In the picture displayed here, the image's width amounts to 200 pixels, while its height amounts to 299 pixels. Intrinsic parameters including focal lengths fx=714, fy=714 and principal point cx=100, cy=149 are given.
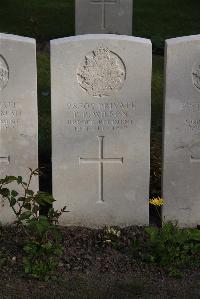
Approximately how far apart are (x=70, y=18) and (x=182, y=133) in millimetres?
7241

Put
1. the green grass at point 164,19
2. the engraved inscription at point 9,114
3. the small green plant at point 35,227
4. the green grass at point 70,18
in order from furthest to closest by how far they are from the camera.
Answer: the green grass at point 164,19
the green grass at point 70,18
the engraved inscription at point 9,114
the small green plant at point 35,227

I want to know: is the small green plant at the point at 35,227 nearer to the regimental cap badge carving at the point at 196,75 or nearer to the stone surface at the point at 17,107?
the stone surface at the point at 17,107

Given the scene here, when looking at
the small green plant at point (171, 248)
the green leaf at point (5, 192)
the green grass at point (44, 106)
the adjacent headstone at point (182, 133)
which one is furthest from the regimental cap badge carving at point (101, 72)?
the green grass at point (44, 106)

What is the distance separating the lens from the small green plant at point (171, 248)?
Result: 17.1 ft

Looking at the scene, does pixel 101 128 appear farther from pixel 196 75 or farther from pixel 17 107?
pixel 196 75

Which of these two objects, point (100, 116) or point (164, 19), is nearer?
point (100, 116)

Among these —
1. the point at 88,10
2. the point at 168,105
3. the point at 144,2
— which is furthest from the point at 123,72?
the point at 144,2

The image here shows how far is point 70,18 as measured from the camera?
12.4 meters

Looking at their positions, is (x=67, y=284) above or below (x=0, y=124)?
below

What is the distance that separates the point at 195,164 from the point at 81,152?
0.92m

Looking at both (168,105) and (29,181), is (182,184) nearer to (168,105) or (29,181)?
(168,105)

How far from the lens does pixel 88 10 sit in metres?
10.6

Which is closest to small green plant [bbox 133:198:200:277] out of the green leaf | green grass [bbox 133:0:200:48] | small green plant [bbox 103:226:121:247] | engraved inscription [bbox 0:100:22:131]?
small green plant [bbox 103:226:121:247]

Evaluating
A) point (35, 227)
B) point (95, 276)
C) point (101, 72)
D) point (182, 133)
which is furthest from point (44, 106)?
point (95, 276)
